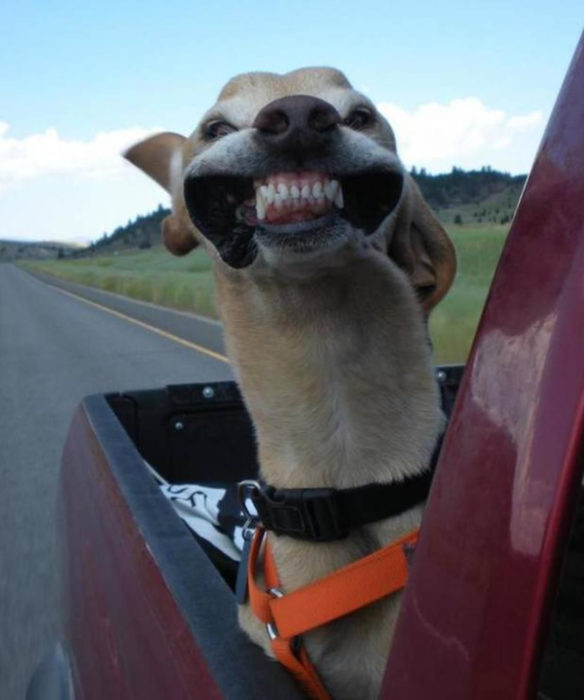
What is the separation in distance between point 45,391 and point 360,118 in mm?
11067

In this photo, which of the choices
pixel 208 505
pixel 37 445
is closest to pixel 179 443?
pixel 208 505

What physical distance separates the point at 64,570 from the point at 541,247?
2.72 metres

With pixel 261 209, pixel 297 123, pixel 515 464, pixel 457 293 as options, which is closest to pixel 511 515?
pixel 515 464

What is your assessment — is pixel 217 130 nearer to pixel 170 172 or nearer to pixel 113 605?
pixel 170 172

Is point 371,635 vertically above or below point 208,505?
above

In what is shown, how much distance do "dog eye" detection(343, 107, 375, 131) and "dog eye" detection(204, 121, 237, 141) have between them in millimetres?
258

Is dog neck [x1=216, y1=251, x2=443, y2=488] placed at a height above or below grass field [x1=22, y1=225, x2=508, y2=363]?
above

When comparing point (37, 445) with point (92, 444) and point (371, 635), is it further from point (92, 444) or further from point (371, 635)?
point (371, 635)

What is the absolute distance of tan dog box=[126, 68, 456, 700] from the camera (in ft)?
6.06

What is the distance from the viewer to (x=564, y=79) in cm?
104

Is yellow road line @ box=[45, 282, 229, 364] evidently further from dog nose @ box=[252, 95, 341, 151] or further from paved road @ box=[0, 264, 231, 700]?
dog nose @ box=[252, 95, 341, 151]

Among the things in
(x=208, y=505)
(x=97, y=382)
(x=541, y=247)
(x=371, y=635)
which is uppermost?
(x=541, y=247)

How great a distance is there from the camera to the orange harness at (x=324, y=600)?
1.79 m

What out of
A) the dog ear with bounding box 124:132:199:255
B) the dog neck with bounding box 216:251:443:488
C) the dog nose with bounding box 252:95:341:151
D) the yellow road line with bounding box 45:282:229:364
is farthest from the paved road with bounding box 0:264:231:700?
the dog nose with bounding box 252:95:341:151
